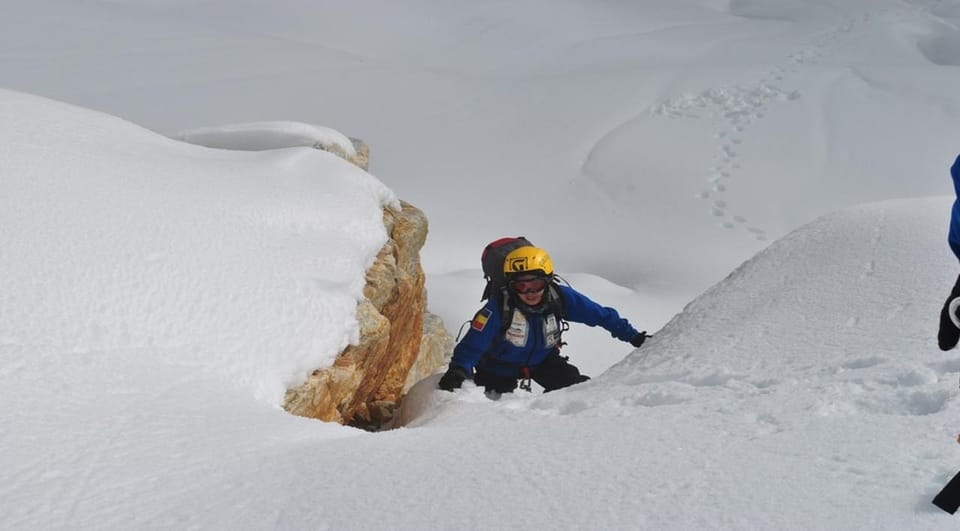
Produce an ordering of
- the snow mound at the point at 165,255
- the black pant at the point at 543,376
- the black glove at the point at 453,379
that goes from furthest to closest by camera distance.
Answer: the black pant at the point at 543,376, the black glove at the point at 453,379, the snow mound at the point at 165,255

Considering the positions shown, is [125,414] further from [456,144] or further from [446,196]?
[456,144]

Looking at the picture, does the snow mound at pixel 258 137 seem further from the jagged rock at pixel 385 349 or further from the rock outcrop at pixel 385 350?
the jagged rock at pixel 385 349

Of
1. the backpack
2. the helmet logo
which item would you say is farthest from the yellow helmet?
the backpack

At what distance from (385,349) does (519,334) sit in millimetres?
831

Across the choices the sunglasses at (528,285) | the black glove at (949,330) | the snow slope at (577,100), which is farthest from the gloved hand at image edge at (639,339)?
the snow slope at (577,100)

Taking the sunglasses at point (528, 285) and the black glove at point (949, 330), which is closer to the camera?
the black glove at point (949, 330)

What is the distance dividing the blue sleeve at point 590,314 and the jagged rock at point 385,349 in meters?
1.03

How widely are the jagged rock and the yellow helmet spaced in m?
0.73

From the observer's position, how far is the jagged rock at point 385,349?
3234 mm

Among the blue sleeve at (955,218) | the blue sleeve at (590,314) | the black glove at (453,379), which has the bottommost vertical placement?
the black glove at (453,379)

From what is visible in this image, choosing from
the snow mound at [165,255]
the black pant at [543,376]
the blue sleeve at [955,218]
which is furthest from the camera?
the black pant at [543,376]

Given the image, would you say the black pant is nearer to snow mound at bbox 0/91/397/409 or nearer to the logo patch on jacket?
the logo patch on jacket

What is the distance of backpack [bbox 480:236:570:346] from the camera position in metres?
4.03

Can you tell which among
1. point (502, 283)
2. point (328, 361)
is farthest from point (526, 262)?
point (328, 361)
